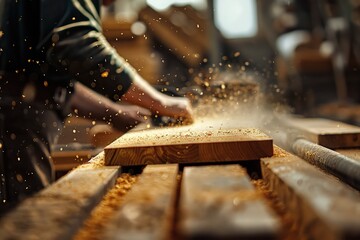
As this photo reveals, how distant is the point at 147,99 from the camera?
8.38 ft

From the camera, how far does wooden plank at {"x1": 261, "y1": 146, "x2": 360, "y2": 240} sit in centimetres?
77

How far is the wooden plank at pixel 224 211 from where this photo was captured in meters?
0.73

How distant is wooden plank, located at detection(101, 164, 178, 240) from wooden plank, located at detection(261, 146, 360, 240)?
311 mm

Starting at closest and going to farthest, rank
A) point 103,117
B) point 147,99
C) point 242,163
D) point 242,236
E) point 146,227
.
Answer: point 242,236 < point 146,227 < point 242,163 < point 147,99 < point 103,117

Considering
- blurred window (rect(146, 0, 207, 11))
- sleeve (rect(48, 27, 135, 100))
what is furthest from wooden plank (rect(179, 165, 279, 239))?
blurred window (rect(146, 0, 207, 11))

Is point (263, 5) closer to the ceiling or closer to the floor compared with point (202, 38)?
Answer: closer to the ceiling

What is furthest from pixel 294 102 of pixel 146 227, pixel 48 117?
pixel 146 227

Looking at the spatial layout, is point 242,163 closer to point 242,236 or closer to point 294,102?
point 242,236

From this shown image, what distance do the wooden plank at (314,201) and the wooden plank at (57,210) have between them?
0.52 metres

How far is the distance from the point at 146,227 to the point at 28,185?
199cm

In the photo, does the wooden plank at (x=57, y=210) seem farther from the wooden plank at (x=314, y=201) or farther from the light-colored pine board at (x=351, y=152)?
the light-colored pine board at (x=351, y=152)

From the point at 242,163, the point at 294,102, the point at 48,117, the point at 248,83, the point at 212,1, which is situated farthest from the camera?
the point at 212,1

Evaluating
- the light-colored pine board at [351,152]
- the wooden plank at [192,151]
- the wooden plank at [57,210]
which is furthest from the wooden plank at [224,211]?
the light-colored pine board at [351,152]

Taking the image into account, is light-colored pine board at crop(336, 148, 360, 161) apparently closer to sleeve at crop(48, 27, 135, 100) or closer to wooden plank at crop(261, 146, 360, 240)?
wooden plank at crop(261, 146, 360, 240)
